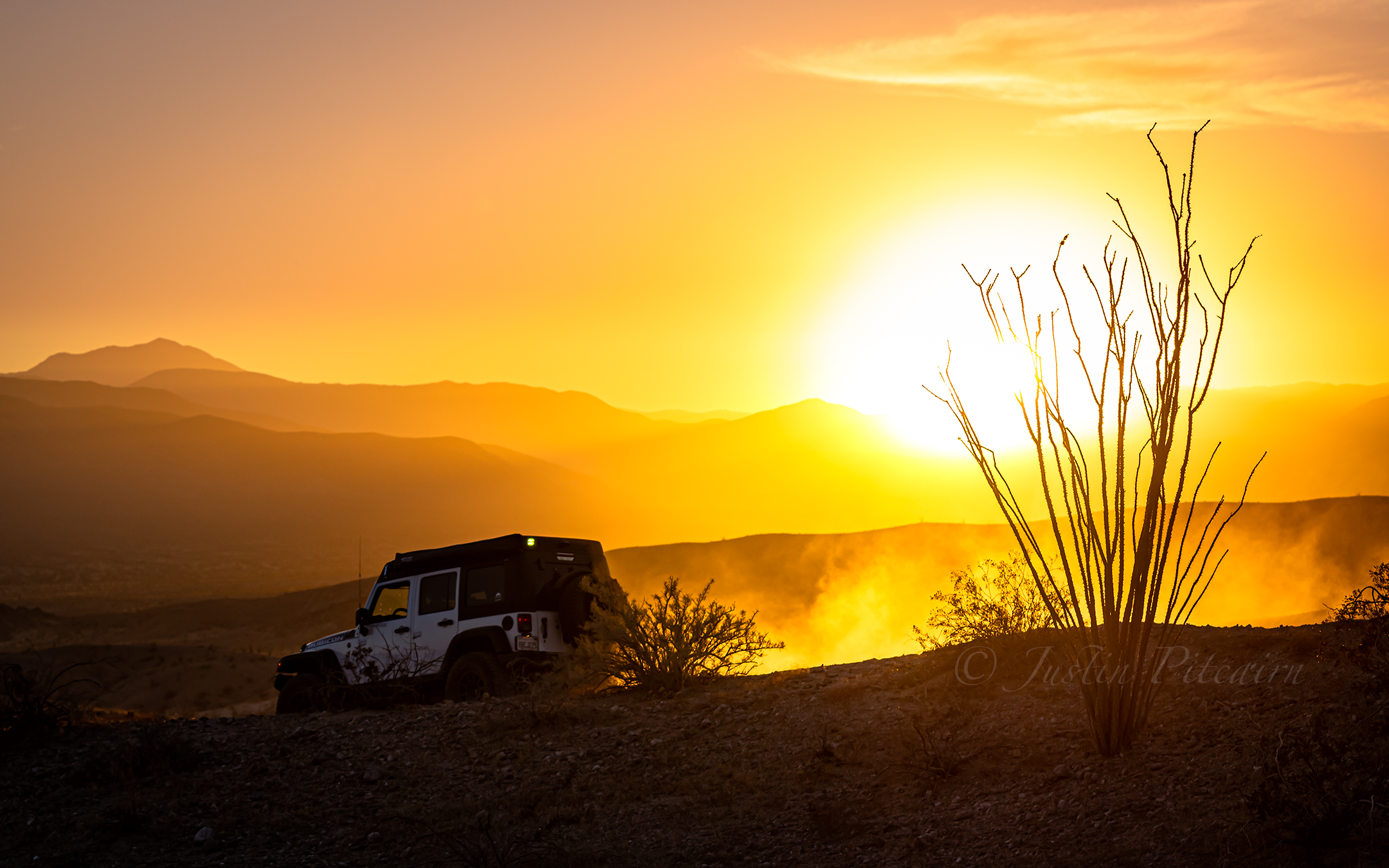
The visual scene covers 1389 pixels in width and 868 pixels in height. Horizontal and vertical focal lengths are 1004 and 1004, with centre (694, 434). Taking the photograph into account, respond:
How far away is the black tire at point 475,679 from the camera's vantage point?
1269cm

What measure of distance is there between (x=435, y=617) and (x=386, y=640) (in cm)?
89

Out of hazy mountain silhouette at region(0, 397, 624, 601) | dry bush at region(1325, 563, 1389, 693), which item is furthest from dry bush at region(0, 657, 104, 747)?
hazy mountain silhouette at region(0, 397, 624, 601)

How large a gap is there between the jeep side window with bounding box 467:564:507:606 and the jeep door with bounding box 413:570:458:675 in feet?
0.82

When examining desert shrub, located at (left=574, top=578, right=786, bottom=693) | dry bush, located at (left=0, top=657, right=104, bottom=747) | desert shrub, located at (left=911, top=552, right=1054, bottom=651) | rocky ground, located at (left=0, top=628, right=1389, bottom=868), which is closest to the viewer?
rocky ground, located at (left=0, top=628, right=1389, bottom=868)

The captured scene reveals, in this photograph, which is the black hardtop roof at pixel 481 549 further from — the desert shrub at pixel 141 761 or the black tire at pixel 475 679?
the desert shrub at pixel 141 761

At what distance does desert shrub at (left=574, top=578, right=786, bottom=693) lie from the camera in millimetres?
12266

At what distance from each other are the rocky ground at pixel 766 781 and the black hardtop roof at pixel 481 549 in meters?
2.53

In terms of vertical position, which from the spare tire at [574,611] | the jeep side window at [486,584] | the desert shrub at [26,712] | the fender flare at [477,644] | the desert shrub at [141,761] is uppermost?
the jeep side window at [486,584]

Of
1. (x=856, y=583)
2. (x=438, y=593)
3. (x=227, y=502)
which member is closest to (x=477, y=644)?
(x=438, y=593)

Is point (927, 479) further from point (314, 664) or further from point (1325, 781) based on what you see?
point (1325, 781)

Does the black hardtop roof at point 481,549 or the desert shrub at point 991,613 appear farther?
the black hardtop roof at point 481,549

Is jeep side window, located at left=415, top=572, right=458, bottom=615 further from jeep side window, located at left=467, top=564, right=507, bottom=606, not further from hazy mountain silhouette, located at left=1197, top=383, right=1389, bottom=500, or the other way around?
hazy mountain silhouette, located at left=1197, top=383, right=1389, bottom=500

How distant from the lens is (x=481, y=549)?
13.4m

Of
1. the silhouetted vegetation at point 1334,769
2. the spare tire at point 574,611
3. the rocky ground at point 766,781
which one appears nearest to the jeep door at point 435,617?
the spare tire at point 574,611
